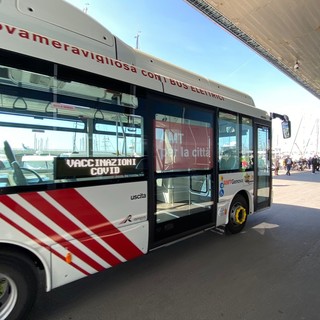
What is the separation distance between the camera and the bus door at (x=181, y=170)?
12.7 feet

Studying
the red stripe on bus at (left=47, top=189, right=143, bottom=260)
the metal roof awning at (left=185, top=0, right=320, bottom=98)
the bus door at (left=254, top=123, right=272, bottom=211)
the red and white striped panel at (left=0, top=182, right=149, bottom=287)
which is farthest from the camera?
the metal roof awning at (left=185, top=0, right=320, bottom=98)

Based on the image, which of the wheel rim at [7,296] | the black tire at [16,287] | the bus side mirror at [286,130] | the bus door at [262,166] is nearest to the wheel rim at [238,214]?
the bus door at [262,166]

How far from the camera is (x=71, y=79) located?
112 inches

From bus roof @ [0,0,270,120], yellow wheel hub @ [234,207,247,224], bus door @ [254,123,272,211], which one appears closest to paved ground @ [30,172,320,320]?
yellow wheel hub @ [234,207,247,224]

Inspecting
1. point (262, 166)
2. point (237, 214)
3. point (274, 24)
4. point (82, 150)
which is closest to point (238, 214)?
point (237, 214)

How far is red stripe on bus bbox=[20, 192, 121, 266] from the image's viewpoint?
2.57 m

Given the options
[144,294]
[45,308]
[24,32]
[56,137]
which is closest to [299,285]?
[144,294]

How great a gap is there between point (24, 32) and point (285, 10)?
7578 millimetres

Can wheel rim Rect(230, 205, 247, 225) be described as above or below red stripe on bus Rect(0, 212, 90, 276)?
below

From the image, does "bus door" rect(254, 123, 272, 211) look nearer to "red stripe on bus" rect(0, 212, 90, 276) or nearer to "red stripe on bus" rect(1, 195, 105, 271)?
"red stripe on bus" rect(1, 195, 105, 271)

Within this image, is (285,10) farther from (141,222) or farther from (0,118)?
(0,118)

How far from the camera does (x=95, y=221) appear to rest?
304cm

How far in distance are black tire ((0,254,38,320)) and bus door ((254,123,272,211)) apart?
197 inches

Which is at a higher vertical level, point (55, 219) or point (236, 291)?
point (55, 219)
